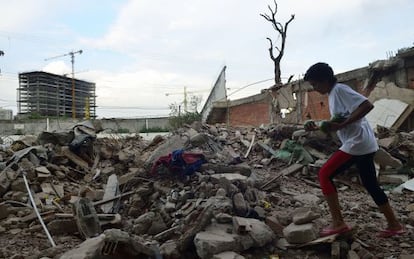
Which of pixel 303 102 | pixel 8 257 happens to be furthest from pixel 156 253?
pixel 303 102

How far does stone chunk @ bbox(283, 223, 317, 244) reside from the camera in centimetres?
337

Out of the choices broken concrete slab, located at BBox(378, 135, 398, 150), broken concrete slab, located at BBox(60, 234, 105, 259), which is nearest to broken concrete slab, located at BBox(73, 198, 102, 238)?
broken concrete slab, located at BBox(60, 234, 105, 259)

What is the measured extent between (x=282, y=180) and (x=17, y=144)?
632cm

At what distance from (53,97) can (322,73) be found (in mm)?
30409

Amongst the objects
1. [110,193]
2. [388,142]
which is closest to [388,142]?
[388,142]

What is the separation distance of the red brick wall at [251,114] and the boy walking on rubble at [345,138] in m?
10.6

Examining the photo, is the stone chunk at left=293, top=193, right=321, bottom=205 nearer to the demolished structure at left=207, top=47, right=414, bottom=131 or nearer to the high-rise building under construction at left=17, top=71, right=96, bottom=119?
the demolished structure at left=207, top=47, right=414, bottom=131

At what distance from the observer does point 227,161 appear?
20.9ft

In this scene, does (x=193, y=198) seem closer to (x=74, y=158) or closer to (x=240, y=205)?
(x=240, y=205)

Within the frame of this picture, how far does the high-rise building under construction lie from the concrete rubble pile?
2140cm

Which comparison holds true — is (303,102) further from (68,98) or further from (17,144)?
(68,98)

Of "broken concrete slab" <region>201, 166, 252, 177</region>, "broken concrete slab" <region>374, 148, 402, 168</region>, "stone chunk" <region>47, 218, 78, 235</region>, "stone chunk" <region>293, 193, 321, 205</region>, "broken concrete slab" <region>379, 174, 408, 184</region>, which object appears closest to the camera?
"stone chunk" <region>47, 218, 78, 235</region>

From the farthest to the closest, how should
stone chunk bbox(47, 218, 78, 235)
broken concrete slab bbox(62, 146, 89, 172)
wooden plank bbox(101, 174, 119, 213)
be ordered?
broken concrete slab bbox(62, 146, 89, 172)
wooden plank bbox(101, 174, 119, 213)
stone chunk bbox(47, 218, 78, 235)

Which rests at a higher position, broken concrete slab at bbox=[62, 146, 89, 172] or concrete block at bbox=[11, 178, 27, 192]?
broken concrete slab at bbox=[62, 146, 89, 172]
